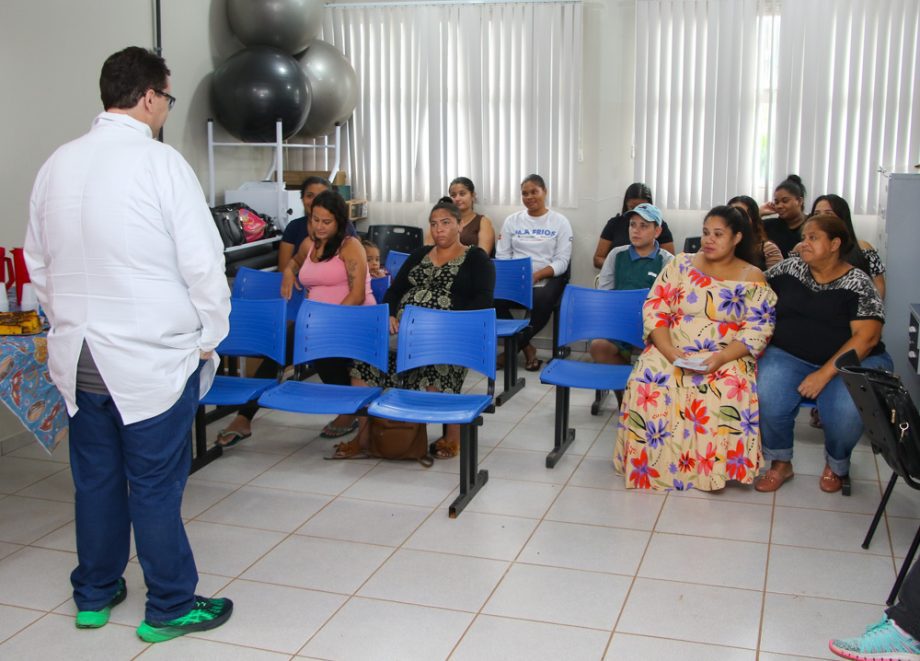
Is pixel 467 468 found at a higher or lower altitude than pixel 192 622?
higher

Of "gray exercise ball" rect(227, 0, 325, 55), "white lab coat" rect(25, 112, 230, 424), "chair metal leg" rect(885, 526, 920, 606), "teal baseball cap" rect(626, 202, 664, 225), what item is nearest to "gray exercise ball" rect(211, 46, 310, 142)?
"gray exercise ball" rect(227, 0, 325, 55)

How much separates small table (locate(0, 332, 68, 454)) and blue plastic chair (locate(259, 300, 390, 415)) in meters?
1.09

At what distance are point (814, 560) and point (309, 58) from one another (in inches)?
188

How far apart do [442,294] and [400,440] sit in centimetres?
77

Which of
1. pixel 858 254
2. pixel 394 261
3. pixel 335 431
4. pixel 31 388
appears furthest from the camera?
pixel 394 261

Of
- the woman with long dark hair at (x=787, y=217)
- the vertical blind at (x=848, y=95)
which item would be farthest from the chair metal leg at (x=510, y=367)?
the vertical blind at (x=848, y=95)

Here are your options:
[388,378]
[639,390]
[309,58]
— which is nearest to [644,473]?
[639,390]

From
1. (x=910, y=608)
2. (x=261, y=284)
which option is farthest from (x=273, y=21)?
(x=910, y=608)

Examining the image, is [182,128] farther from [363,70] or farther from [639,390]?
[639,390]

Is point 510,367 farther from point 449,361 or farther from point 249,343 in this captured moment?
point 249,343

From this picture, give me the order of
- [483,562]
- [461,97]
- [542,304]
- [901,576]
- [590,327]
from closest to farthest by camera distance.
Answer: [901,576] → [483,562] → [590,327] → [542,304] → [461,97]

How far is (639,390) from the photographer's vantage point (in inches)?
175

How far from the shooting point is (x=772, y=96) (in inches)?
267

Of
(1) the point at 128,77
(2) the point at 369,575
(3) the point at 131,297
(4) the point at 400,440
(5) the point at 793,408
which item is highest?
(1) the point at 128,77
